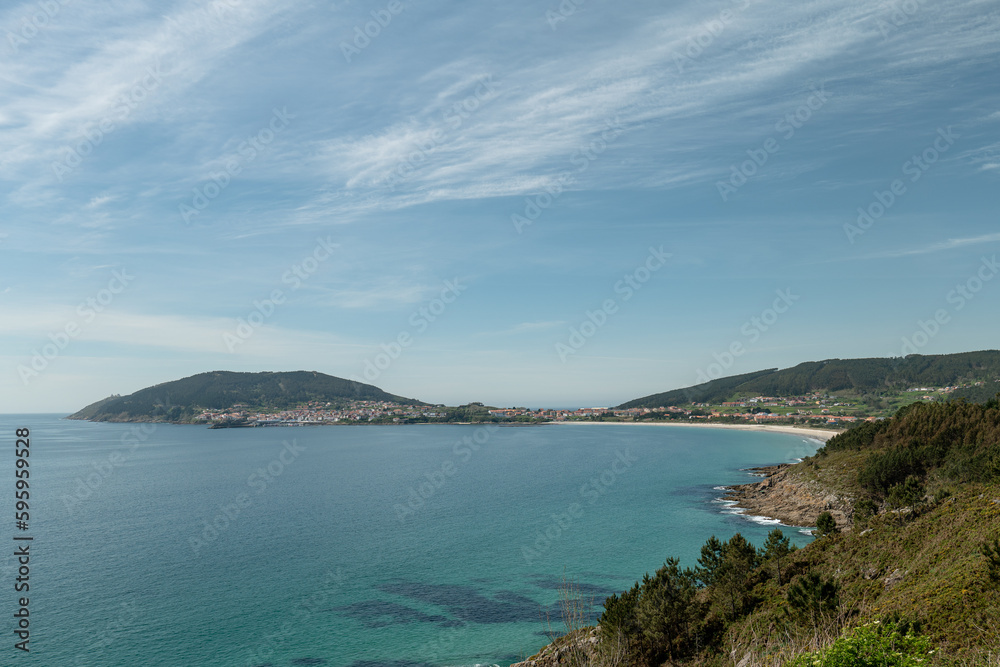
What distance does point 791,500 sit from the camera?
232 feet

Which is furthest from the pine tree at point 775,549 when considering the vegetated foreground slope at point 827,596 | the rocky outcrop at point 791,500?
the rocky outcrop at point 791,500

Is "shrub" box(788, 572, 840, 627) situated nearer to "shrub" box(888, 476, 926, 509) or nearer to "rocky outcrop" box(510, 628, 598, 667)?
"rocky outcrop" box(510, 628, 598, 667)

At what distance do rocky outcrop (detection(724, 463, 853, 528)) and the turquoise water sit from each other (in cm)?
479

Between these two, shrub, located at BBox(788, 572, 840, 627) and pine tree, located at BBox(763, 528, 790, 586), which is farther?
pine tree, located at BBox(763, 528, 790, 586)

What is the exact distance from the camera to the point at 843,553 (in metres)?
34.4

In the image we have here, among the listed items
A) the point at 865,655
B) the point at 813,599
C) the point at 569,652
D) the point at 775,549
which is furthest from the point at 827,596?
the point at 865,655

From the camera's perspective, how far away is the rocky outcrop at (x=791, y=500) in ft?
208

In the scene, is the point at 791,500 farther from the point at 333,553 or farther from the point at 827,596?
the point at 333,553

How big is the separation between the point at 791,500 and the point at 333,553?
57716 millimetres

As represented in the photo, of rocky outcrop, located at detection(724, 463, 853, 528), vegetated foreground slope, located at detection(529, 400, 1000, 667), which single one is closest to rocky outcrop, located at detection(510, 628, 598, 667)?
vegetated foreground slope, located at detection(529, 400, 1000, 667)

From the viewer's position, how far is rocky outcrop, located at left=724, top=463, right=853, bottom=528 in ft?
208

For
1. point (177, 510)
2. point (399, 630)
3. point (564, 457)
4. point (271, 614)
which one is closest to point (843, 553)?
point (399, 630)

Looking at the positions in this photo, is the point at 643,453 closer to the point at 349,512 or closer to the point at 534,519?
the point at 534,519

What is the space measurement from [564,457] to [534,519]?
70770mm
